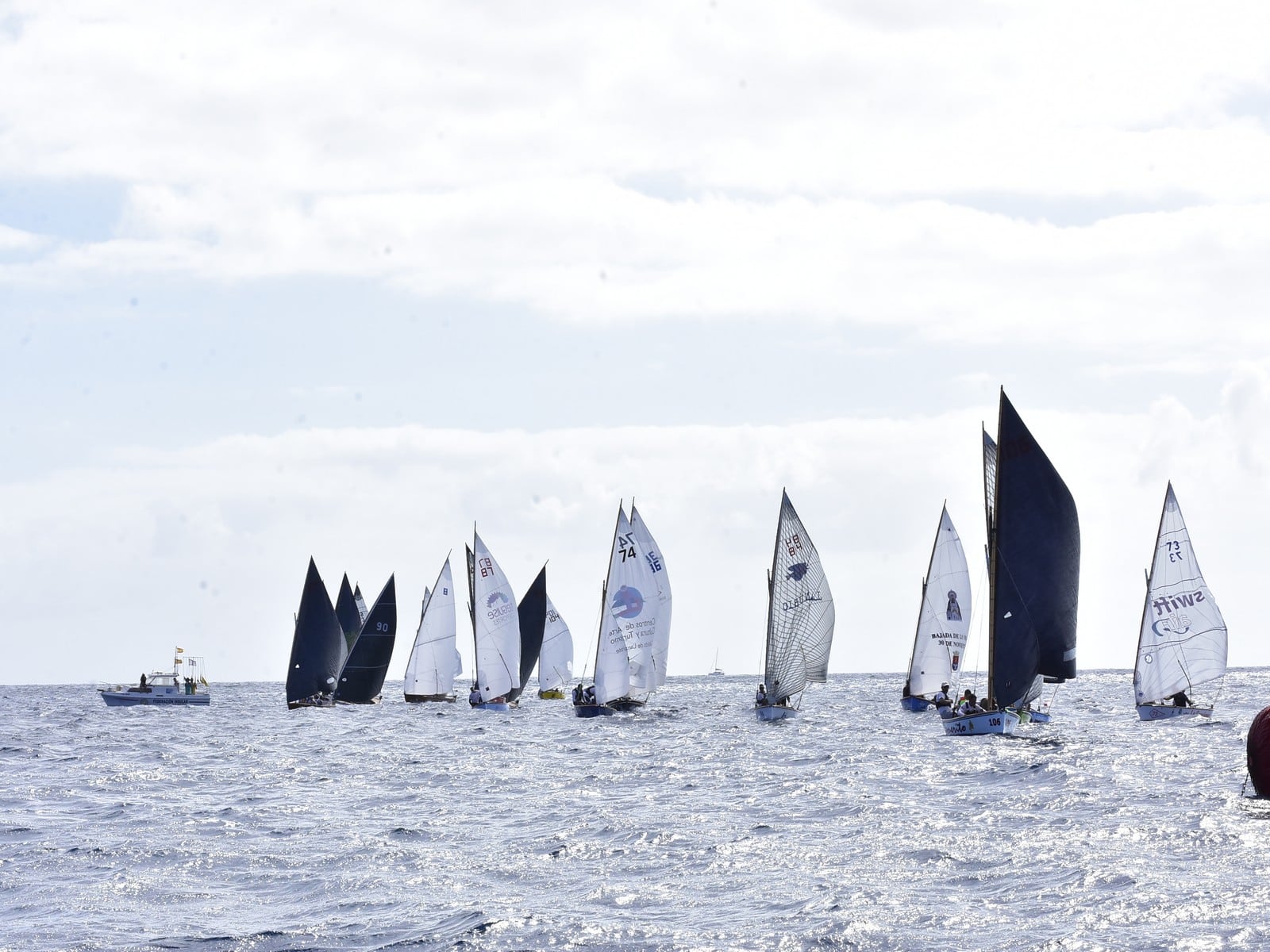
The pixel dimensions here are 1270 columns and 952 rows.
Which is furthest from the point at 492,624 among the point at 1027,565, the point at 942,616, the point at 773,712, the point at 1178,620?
the point at 1027,565

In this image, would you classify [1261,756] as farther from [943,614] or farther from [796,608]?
[943,614]

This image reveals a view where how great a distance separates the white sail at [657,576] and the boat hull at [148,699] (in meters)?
54.4

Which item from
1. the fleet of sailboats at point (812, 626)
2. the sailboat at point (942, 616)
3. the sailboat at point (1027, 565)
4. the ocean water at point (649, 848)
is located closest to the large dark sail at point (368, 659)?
the fleet of sailboats at point (812, 626)

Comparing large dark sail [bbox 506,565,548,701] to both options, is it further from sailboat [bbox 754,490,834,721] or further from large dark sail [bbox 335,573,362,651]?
sailboat [bbox 754,490,834,721]

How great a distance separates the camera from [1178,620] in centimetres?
6044

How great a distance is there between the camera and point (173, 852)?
26969mm

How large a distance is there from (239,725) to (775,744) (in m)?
37.8

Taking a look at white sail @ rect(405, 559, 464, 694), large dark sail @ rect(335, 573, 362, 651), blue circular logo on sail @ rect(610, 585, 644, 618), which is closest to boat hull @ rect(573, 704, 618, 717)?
blue circular logo on sail @ rect(610, 585, 644, 618)

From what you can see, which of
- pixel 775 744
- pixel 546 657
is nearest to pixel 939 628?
pixel 775 744

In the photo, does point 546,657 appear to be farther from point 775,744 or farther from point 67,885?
point 67,885

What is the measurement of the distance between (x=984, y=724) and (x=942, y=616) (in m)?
22.9

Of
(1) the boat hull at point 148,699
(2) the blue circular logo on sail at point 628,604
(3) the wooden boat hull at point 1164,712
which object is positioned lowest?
(1) the boat hull at point 148,699

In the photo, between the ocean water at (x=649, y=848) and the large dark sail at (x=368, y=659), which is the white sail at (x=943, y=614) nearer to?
the ocean water at (x=649, y=848)

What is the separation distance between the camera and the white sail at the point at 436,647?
8519 centimetres
